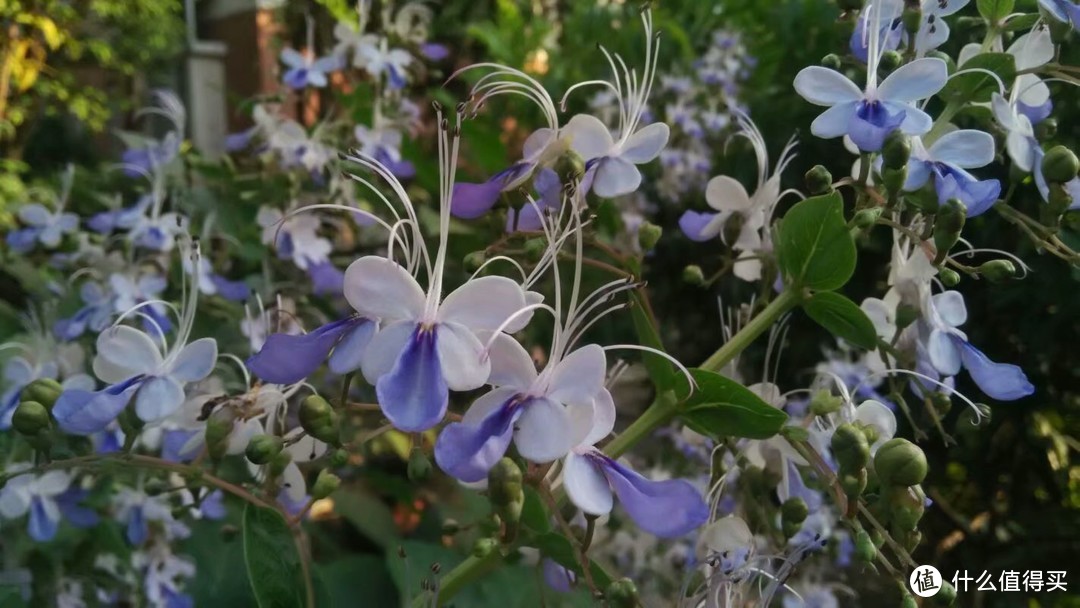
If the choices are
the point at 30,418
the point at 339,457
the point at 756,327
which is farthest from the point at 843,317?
the point at 30,418

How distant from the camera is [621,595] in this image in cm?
37

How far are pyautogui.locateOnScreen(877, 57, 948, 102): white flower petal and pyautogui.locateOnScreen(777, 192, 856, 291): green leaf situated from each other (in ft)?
0.21

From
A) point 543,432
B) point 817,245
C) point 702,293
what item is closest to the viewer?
point 543,432

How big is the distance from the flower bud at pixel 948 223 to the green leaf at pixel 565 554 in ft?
0.75

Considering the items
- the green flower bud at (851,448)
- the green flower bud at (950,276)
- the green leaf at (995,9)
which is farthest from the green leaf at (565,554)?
the green leaf at (995,9)

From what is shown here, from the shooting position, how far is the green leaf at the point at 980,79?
465mm

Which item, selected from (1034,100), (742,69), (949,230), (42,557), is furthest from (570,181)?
(742,69)

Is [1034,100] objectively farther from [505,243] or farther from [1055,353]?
[1055,353]

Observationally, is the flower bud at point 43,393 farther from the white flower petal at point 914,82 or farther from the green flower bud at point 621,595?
the white flower petal at point 914,82

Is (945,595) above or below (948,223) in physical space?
below

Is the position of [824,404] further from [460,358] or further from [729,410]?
[460,358]

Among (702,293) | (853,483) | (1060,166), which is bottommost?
(702,293)

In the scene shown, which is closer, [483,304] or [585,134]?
[483,304]

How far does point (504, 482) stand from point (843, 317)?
8.5 inches
